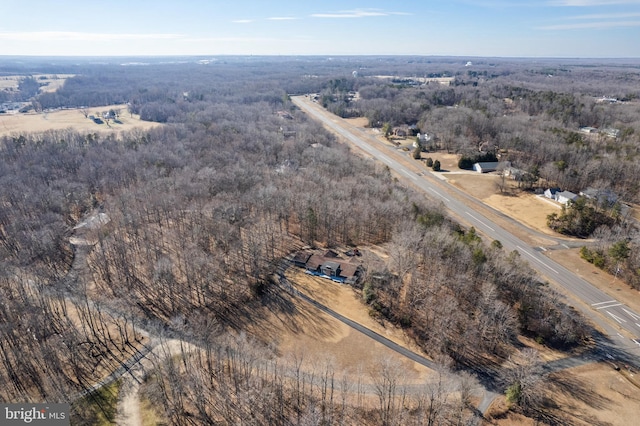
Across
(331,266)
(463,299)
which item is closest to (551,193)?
(463,299)

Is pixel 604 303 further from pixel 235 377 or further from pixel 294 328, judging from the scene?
pixel 235 377

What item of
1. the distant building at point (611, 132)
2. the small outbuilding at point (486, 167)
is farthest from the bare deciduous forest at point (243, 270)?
the small outbuilding at point (486, 167)

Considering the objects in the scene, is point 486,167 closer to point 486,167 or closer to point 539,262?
point 486,167

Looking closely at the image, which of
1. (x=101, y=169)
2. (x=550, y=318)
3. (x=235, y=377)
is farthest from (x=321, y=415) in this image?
(x=101, y=169)

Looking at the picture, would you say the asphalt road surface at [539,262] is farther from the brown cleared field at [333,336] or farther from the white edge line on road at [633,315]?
the brown cleared field at [333,336]

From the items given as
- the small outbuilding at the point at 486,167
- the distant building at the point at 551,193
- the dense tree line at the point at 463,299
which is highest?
the small outbuilding at the point at 486,167

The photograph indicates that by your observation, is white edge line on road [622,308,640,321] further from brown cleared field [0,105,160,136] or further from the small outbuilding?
brown cleared field [0,105,160,136]
